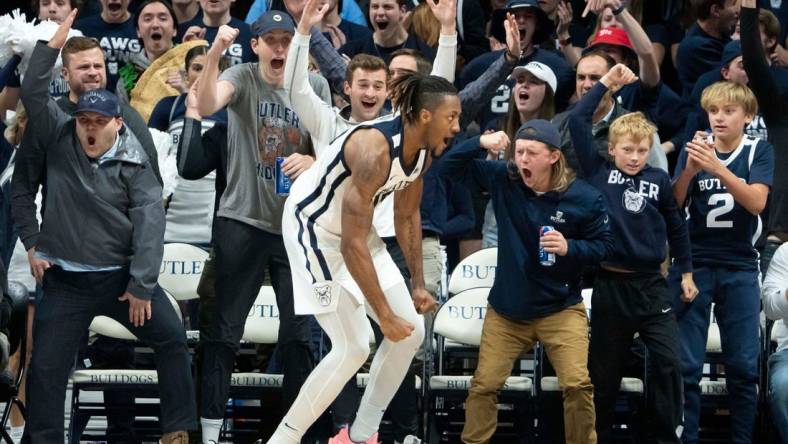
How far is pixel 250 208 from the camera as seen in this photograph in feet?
27.6

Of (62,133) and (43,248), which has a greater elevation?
(62,133)

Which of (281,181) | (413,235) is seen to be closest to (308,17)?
(281,181)

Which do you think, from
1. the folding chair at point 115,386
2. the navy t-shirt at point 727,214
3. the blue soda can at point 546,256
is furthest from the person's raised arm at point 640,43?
the folding chair at point 115,386

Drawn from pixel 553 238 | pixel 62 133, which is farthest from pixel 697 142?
pixel 62 133

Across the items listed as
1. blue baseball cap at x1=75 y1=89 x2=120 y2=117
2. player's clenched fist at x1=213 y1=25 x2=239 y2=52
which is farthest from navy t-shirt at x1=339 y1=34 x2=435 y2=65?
blue baseball cap at x1=75 y1=89 x2=120 y2=117

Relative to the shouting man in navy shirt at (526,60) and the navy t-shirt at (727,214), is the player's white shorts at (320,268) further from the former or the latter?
the shouting man in navy shirt at (526,60)

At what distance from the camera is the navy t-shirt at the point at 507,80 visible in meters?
10.0

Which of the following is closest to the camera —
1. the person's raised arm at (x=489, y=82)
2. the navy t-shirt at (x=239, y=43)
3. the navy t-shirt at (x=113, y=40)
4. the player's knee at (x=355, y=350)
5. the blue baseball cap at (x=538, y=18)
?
the player's knee at (x=355, y=350)

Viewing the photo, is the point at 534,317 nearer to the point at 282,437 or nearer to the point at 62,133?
the point at 282,437

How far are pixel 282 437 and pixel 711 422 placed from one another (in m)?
2.92

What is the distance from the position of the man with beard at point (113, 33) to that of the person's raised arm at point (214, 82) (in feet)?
8.94

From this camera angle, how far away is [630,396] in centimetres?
860

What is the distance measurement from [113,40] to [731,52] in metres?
4.43

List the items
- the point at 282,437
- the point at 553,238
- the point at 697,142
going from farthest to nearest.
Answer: the point at 697,142
the point at 553,238
the point at 282,437
